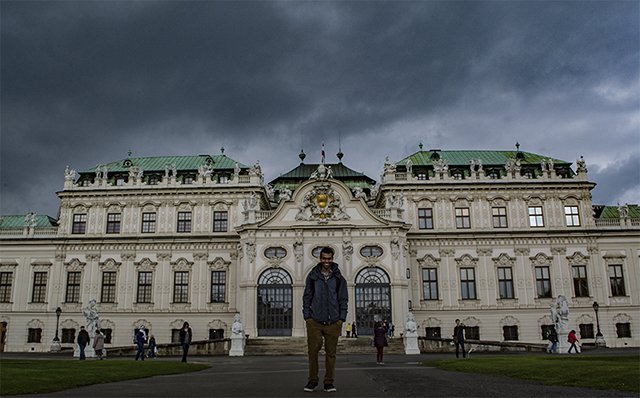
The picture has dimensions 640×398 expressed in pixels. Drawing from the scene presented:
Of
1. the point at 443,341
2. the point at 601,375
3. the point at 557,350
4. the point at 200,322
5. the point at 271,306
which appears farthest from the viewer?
the point at 200,322

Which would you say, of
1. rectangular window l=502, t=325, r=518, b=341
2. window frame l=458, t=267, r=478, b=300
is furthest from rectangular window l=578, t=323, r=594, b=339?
window frame l=458, t=267, r=478, b=300

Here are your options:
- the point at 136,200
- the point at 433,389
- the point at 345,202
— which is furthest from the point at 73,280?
the point at 433,389

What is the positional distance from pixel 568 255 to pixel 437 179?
13234 mm

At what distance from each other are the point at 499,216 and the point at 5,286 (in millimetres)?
45529

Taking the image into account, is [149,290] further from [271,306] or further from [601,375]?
[601,375]

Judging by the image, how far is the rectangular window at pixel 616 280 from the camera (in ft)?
175

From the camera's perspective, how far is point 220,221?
183 feet

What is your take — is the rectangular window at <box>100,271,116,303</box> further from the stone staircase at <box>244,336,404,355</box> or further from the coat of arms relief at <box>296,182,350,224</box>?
the coat of arms relief at <box>296,182,350,224</box>

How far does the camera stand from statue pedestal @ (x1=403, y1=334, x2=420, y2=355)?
39094 mm

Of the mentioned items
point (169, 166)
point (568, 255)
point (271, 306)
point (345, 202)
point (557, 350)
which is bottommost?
point (557, 350)

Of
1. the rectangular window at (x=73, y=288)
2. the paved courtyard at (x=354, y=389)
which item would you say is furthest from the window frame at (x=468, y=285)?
the paved courtyard at (x=354, y=389)

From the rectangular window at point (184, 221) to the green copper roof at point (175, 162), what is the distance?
5357 mm

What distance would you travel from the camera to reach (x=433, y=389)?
12523 millimetres

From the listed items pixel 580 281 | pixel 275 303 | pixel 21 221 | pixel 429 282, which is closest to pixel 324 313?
pixel 275 303
